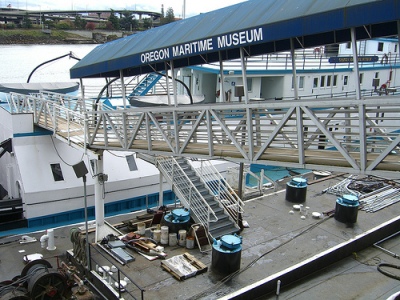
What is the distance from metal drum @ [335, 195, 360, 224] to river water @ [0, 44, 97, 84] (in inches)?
1139

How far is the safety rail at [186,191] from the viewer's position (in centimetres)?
1289

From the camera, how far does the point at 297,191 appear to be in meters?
16.1

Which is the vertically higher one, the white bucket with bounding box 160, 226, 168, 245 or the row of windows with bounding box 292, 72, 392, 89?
the row of windows with bounding box 292, 72, 392, 89

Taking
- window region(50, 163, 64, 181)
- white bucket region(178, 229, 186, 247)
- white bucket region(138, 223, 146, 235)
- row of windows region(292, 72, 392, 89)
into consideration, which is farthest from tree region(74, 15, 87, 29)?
white bucket region(178, 229, 186, 247)

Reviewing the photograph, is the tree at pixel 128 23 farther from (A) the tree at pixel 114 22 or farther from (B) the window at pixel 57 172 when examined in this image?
(B) the window at pixel 57 172

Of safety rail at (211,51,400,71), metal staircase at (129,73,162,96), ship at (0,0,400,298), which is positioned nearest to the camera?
ship at (0,0,400,298)

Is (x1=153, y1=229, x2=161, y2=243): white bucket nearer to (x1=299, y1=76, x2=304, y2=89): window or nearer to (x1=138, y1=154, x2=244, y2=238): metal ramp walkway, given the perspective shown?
(x1=138, y1=154, x2=244, y2=238): metal ramp walkway

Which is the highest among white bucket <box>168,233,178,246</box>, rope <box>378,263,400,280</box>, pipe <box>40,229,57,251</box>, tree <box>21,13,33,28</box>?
tree <box>21,13,33,28</box>

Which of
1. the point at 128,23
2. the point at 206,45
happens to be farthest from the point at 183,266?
the point at 128,23

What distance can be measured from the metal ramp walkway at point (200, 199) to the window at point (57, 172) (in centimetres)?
458

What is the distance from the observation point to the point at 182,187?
44.3 feet

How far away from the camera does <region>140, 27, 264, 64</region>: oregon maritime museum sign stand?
8.20m

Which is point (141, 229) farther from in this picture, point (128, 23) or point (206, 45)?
point (128, 23)

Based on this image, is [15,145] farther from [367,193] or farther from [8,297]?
[367,193]
